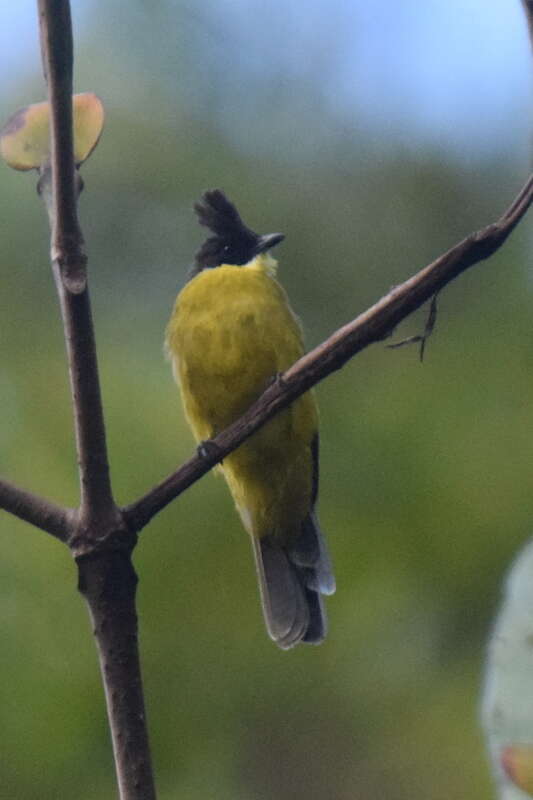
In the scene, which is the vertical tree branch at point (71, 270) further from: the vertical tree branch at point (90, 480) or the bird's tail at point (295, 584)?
the bird's tail at point (295, 584)

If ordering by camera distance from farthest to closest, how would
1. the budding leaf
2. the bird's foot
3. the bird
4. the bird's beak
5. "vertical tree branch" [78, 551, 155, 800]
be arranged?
the bird's beak
the bird
the bird's foot
the budding leaf
"vertical tree branch" [78, 551, 155, 800]

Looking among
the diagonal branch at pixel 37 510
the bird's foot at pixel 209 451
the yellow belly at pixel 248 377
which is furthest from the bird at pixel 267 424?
the diagonal branch at pixel 37 510

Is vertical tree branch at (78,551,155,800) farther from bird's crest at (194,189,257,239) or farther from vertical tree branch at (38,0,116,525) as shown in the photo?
bird's crest at (194,189,257,239)

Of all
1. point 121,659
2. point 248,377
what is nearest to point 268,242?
point 248,377

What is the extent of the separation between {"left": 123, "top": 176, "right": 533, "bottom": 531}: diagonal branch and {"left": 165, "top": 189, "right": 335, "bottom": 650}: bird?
3.14 ft

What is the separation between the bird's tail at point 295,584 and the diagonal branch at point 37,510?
1.07 m

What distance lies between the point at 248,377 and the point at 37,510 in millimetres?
1147

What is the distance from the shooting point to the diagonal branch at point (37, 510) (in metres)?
1.10

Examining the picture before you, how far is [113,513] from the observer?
1109 mm

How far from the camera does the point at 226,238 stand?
2.67m

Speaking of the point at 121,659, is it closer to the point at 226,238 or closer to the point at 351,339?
the point at 351,339

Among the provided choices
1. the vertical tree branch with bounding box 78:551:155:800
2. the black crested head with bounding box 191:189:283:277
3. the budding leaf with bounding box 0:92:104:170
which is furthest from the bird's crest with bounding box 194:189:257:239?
the vertical tree branch with bounding box 78:551:155:800

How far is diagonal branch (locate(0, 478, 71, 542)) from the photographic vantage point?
1.10m

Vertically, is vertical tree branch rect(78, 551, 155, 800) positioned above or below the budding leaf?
below
